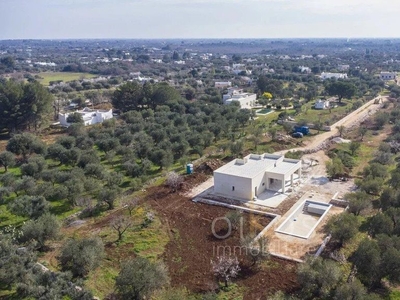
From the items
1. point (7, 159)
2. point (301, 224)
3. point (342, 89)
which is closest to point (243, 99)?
point (342, 89)

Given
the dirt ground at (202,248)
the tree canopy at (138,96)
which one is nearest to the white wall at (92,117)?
the tree canopy at (138,96)

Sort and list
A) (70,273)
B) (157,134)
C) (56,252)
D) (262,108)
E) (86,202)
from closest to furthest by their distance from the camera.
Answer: (70,273) < (56,252) < (86,202) < (157,134) < (262,108)

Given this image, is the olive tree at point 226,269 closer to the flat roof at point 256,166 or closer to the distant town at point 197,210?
the distant town at point 197,210

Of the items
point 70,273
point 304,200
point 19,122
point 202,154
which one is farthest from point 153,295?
point 19,122

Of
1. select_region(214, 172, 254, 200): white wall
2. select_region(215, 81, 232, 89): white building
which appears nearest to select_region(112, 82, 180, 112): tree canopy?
select_region(215, 81, 232, 89): white building

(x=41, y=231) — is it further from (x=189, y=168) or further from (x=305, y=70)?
(x=305, y=70)

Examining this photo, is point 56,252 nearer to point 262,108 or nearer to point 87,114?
point 87,114

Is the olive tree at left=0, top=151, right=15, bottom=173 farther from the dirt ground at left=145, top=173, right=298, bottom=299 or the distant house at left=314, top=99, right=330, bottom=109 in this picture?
the distant house at left=314, top=99, right=330, bottom=109
